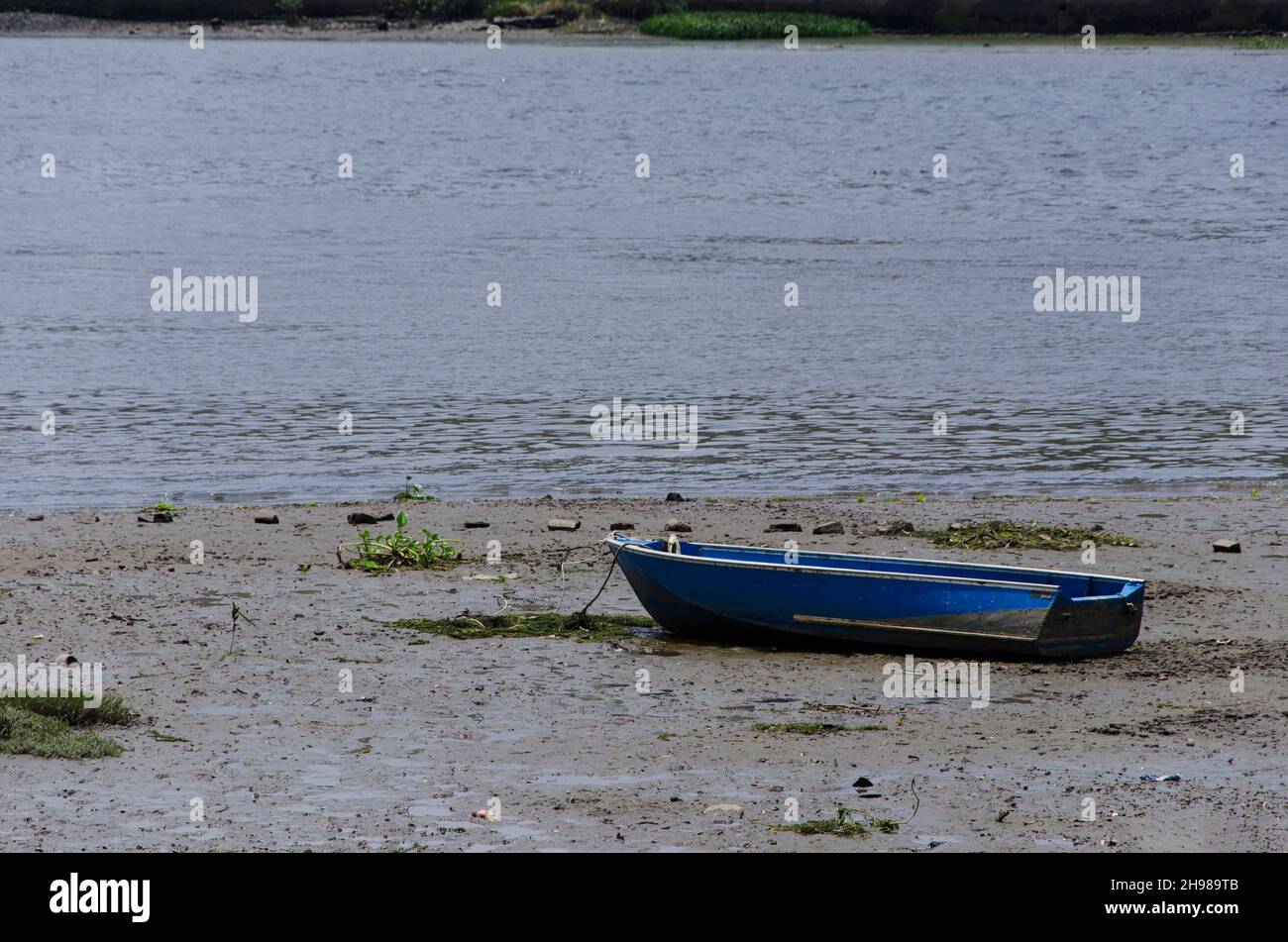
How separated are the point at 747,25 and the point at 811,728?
85.2m

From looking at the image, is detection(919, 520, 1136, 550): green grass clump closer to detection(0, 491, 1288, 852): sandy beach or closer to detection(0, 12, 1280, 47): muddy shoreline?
detection(0, 491, 1288, 852): sandy beach

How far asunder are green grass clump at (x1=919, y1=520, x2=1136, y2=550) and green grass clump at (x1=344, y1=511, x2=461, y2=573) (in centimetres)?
411

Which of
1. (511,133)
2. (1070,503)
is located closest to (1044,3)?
(511,133)

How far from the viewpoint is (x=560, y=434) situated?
19.6 metres

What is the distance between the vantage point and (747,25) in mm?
91000

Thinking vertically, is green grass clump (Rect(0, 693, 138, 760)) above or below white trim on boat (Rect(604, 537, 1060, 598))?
below

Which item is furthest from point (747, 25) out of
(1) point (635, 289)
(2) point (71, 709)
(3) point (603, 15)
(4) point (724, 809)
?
(4) point (724, 809)

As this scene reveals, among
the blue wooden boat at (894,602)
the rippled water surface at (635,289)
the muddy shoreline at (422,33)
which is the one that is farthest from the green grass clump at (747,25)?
the blue wooden boat at (894,602)

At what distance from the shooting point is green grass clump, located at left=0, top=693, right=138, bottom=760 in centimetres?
877

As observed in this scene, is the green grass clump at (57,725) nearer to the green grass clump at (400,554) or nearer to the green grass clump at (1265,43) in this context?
the green grass clump at (400,554)

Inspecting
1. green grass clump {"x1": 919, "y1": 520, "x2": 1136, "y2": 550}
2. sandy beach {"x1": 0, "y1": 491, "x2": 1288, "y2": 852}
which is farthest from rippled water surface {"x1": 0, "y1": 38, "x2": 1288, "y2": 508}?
A: sandy beach {"x1": 0, "y1": 491, "x2": 1288, "y2": 852}

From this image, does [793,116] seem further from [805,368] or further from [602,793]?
[602,793]

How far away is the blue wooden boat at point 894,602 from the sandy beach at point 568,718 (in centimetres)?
18

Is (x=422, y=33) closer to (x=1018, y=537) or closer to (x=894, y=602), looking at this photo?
(x=1018, y=537)
